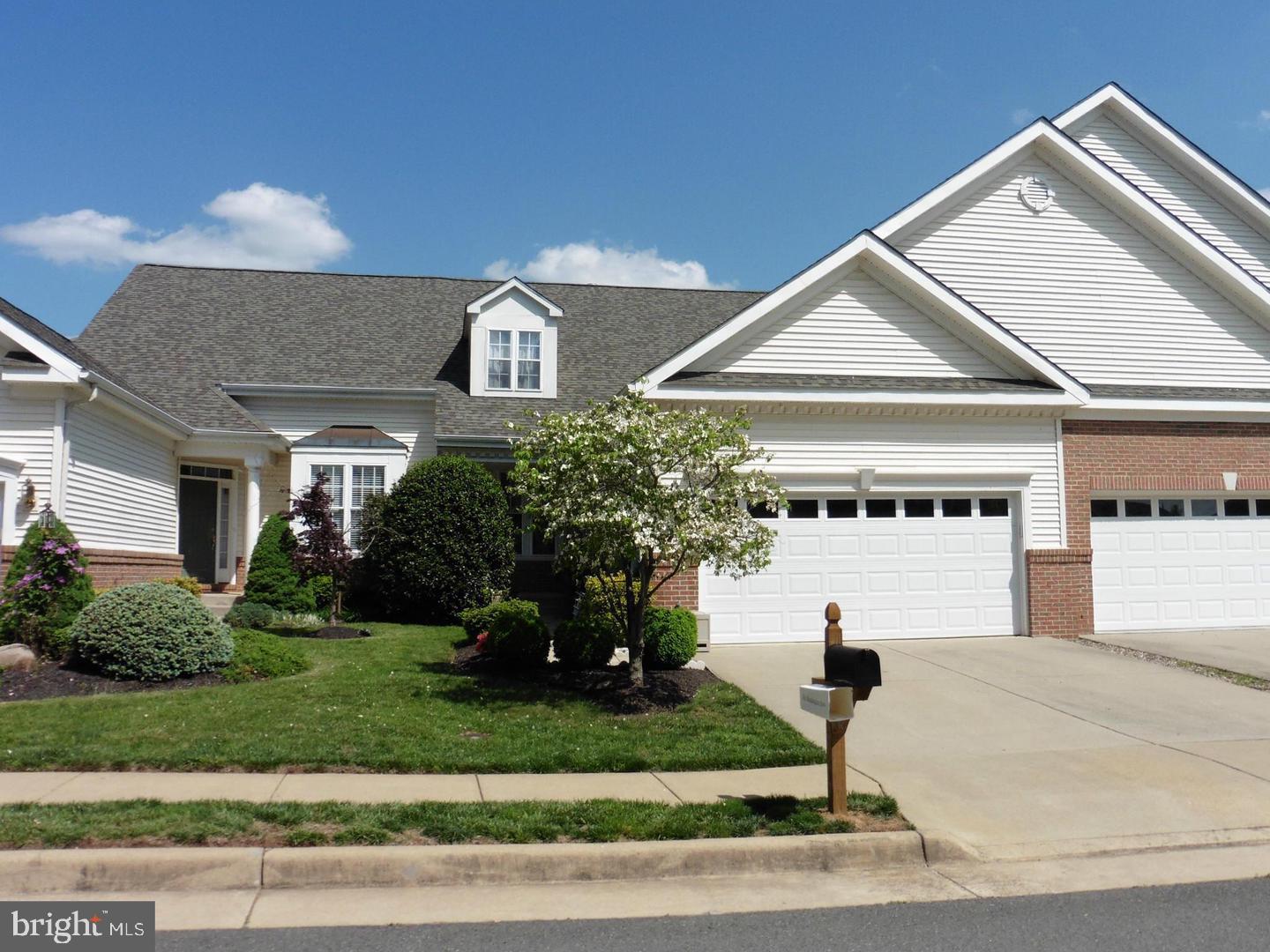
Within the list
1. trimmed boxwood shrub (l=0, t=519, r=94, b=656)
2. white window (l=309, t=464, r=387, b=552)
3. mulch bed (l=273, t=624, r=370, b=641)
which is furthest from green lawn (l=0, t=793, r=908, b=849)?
white window (l=309, t=464, r=387, b=552)

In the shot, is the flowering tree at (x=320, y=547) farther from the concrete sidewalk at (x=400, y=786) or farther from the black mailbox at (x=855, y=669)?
the black mailbox at (x=855, y=669)

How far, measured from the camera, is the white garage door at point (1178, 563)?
1481 centimetres

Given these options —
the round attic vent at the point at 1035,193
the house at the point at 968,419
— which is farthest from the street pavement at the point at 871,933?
the round attic vent at the point at 1035,193

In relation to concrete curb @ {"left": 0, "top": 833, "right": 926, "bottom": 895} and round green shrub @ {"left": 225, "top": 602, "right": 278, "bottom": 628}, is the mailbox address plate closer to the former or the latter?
concrete curb @ {"left": 0, "top": 833, "right": 926, "bottom": 895}

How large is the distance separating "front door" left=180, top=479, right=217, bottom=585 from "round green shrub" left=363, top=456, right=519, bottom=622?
462 centimetres

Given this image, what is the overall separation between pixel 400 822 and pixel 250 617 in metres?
9.24

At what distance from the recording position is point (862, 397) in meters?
13.9

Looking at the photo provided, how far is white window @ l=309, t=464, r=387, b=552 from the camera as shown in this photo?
56.7 ft

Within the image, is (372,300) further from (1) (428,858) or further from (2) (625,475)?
(1) (428,858)

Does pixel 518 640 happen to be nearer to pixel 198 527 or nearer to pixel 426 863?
pixel 426 863

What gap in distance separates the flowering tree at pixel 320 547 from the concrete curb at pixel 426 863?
10.1 m

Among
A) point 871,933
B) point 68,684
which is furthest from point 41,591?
point 871,933

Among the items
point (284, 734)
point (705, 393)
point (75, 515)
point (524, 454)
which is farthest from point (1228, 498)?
point (75, 515)

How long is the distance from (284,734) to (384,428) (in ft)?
37.4
